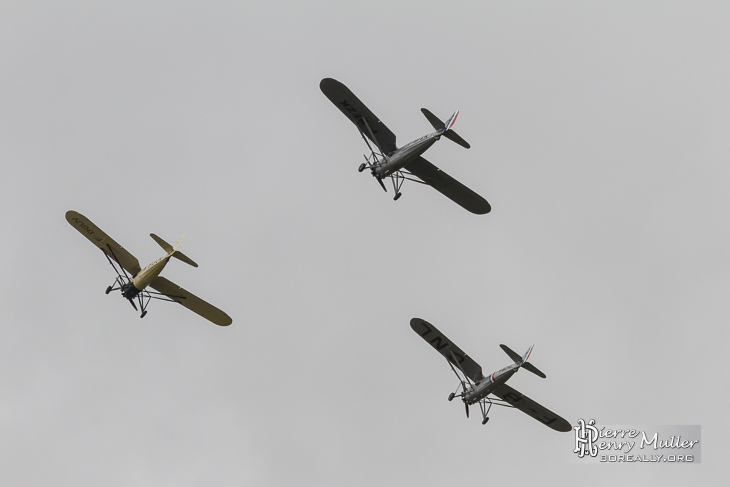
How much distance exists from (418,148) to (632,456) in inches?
929

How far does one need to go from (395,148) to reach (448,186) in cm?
445

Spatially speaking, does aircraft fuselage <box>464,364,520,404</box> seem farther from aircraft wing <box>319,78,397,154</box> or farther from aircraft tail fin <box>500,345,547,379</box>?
aircraft wing <box>319,78,397,154</box>

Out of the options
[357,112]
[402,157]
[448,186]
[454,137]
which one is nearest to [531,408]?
[448,186]

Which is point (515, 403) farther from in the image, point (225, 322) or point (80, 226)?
point (80, 226)

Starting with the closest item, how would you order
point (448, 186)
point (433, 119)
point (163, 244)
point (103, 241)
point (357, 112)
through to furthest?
point (433, 119), point (163, 244), point (357, 112), point (103, 241), point (448, 186)

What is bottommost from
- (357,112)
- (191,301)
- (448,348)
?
(191,301)

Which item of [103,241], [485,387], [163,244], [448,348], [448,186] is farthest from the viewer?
[448,348]

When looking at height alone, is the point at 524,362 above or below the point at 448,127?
below

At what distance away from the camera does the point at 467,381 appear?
58.8 m

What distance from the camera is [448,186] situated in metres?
58.3

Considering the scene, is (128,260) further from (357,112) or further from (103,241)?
(357,112)

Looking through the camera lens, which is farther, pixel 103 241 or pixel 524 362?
pixel 103 241

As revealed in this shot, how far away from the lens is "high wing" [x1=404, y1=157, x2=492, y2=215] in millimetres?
57406

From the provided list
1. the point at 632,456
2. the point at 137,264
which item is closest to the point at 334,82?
the point at 137,264
